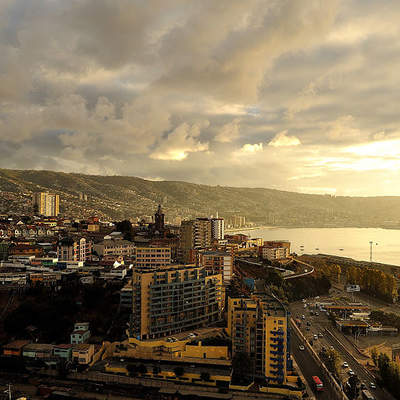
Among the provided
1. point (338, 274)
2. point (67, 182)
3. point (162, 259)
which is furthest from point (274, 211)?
point (162, 259)

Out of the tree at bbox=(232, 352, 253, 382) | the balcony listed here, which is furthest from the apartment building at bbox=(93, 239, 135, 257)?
the balcony

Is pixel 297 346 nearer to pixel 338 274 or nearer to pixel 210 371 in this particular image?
pixel 210 371

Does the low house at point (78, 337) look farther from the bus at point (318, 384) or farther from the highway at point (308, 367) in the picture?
the bus at point (318, 384)

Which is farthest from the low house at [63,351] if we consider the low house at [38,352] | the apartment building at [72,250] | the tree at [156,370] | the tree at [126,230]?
the tree at [126,230]

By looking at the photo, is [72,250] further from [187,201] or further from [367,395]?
[187,201]

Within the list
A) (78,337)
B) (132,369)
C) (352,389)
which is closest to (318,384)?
(352,389)
